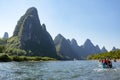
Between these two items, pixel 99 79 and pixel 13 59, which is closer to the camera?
pixel 99 79

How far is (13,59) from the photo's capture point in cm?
17325

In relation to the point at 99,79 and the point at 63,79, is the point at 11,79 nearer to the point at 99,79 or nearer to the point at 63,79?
the point at 63,79

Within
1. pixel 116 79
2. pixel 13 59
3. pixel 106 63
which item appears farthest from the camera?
pixel 13 59

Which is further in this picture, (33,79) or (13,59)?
(13,59)

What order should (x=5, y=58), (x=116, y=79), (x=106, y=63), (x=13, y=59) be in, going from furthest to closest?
(x=13, y=59)
(x=5, y=58)
(x=106, y=63)
(x=116, y=79)

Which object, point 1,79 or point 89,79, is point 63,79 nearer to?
point 89,79

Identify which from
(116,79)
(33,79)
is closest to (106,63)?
(116,79)

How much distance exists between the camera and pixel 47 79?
4406 cm

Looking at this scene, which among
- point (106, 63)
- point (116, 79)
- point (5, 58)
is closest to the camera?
point (116, 79)

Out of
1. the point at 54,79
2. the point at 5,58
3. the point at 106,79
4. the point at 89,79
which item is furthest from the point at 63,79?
the point at 5,58

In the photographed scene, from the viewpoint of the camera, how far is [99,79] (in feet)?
143

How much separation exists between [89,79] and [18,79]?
12894 millimetres

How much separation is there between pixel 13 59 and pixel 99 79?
13598cm

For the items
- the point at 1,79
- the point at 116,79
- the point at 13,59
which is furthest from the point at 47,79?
the point at 13,59
